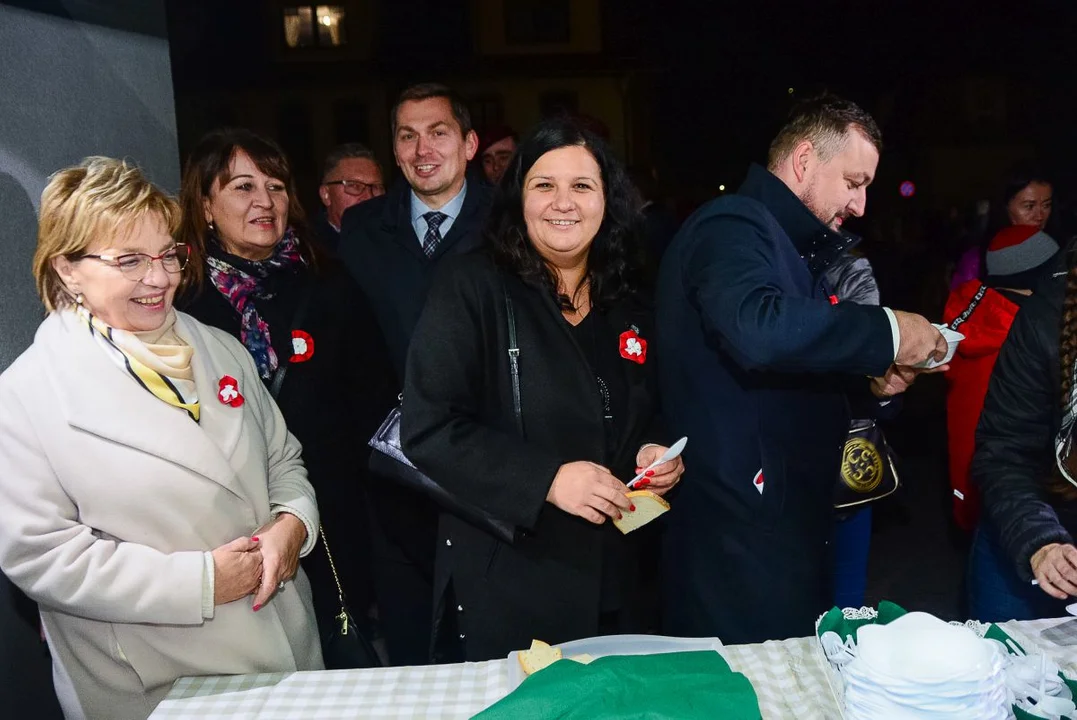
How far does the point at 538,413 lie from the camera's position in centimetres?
195

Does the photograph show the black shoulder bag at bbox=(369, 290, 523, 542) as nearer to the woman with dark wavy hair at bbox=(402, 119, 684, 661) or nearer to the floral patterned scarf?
the woman with dark wavy hair at bbox=(402, 119, 684, 661)

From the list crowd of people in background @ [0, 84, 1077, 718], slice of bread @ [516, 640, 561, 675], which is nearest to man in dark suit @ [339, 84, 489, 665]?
crowd of people in background @ [0, 84, 1077, 718]

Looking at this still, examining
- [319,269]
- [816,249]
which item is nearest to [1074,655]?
[816,249]

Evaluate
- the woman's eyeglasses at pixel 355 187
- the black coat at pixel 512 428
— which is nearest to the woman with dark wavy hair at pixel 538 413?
the black coat at pixel 512 428

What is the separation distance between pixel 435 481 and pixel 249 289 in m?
0.96

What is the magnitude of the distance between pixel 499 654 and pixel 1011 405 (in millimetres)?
1388

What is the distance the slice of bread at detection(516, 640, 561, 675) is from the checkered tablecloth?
0.05 m

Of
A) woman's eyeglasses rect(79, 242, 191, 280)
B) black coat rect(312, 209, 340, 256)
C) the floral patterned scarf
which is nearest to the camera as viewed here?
woman's eyeglasses rect(79, 242, 191, 280)

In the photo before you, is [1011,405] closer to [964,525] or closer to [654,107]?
[964,525]

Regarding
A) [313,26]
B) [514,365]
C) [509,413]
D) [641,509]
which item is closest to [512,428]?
[509,413]

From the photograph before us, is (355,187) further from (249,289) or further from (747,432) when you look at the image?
(747,432)

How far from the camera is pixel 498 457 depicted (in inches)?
72.4

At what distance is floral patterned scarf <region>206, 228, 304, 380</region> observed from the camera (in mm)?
2434

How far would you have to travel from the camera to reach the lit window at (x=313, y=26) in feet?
67.6
